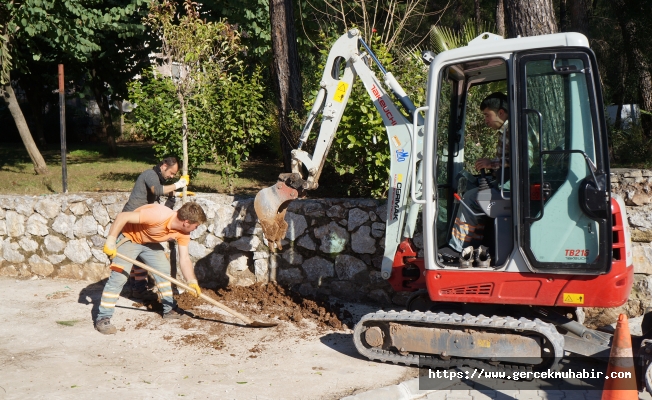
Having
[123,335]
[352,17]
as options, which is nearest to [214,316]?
[123,335]

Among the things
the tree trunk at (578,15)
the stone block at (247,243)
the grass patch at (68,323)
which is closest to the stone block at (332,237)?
the stone block at (247,243)

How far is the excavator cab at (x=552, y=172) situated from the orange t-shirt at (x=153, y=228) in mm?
3349

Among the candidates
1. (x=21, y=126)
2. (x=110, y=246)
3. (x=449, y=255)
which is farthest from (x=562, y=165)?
(x=21, y=126)

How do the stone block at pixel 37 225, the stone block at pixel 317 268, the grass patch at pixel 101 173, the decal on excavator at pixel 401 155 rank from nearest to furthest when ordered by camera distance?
the decal on excavator at pixel 401 155 → the stone block at pixel 317 268 → the stone block at pixel 37 225 → the grass patch at pixel 101 173

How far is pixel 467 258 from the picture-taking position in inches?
232

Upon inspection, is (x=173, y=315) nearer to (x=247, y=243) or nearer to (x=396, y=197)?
(x=247, y=243)

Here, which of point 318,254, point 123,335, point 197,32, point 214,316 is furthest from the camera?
point 197,32

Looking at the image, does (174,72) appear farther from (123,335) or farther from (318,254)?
(123,335)

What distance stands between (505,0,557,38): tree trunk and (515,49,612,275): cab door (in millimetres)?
3218

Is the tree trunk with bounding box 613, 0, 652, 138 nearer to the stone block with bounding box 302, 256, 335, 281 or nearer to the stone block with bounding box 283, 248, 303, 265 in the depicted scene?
the stone block with bounding box 302, 256, 335, 281

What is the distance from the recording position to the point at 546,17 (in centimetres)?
841

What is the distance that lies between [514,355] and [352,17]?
12.6m

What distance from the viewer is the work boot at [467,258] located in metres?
5.83

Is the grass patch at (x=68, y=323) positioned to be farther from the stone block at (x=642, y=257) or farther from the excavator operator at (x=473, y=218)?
the stone block at (x=642, y=257)
